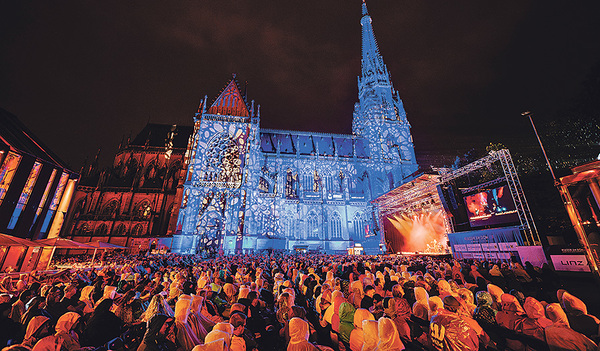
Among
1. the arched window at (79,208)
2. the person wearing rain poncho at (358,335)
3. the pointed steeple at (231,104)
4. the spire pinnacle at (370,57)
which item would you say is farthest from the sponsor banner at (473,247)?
the arched window at (79,208)

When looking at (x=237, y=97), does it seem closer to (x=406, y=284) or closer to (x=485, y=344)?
(x=406, y=284)

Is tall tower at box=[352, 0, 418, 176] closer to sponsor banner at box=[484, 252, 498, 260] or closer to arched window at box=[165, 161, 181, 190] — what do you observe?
sponsor banner at box=[484, 252, 498, 260]

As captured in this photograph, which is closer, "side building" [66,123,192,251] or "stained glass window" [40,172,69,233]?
"stained glass window" [40,172,69,233]

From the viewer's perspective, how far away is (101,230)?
3338cm

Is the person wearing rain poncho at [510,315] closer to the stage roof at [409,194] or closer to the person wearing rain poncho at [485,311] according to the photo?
the person wearing rain poncho at [485,311]

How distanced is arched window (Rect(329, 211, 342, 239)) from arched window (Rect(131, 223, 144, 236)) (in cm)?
2771

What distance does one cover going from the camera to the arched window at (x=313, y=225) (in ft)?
118

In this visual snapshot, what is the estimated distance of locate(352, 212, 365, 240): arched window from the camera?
3647 centimetres

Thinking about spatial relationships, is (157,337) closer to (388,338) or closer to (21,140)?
(388,338)

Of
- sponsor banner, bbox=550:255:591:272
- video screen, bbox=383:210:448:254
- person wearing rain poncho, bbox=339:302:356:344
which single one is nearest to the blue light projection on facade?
video screen, bbox=383:210:448:254

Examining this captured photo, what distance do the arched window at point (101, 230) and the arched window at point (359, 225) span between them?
36.0 meters

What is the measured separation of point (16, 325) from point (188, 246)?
2579 centimetres

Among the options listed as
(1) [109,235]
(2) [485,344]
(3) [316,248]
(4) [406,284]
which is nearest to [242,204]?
(3) [316,248]

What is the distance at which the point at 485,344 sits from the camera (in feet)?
10.8
